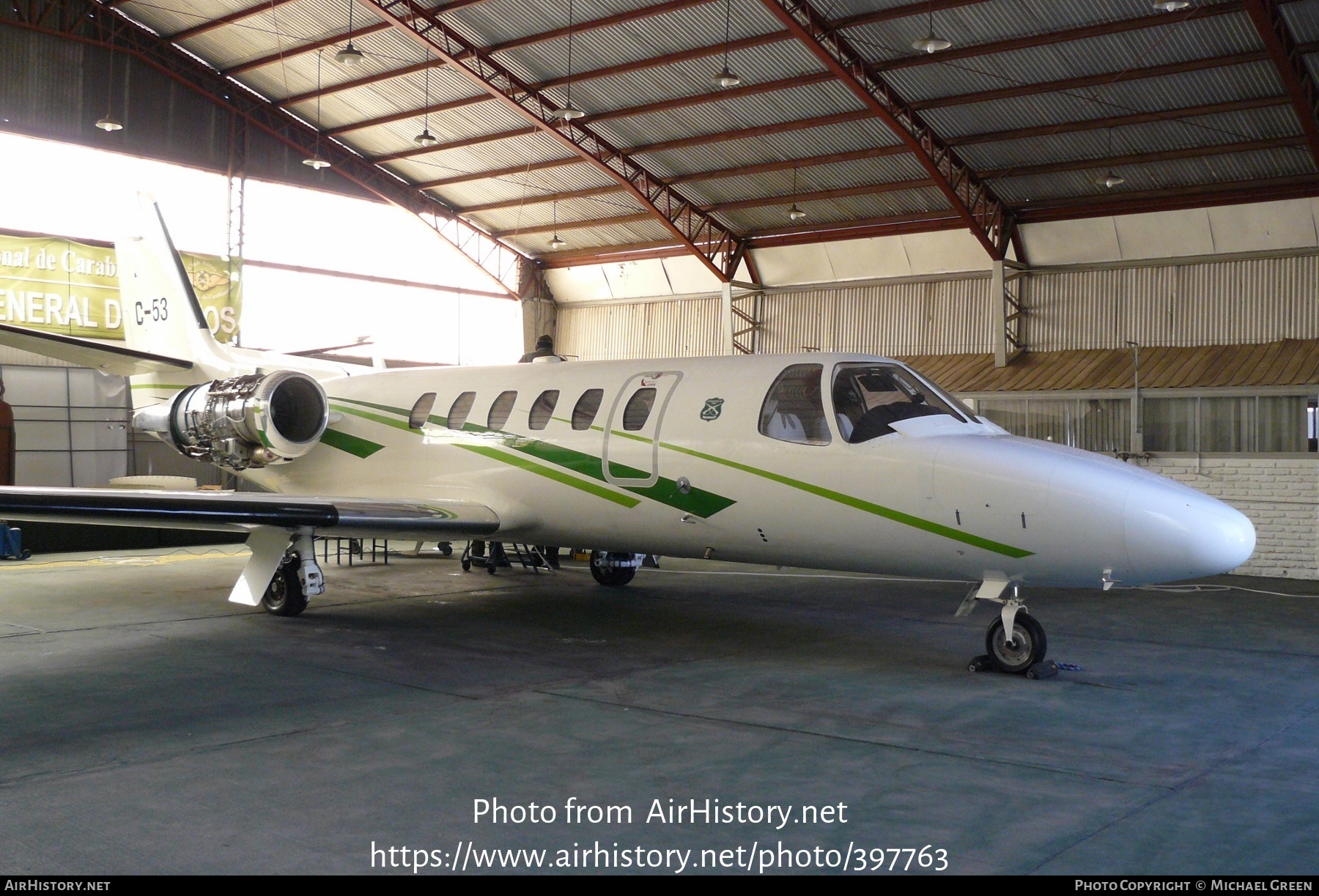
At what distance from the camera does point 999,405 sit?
66.6 ft

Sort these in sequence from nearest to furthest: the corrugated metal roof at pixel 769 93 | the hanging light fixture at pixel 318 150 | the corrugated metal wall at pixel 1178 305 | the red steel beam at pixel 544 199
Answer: the corrugated metal roof at pixel 769 93 → the corrugated metal wall at pixel 1178 305 → the hanging light fixture at pixel 318 150 → the red steel beam at pixel 544 199

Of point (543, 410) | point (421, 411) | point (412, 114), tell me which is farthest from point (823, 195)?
point (543, 410)

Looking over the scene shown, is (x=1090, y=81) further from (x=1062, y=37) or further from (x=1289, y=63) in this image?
(x=1289, y=63)

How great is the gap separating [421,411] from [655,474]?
3.59 m

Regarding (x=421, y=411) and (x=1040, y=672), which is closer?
(x=1040, y=672)

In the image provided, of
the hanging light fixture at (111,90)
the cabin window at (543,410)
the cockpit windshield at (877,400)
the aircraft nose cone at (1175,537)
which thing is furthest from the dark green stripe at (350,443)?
the hanging light fixture at (111,90)

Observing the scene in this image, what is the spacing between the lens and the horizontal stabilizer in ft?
34.9

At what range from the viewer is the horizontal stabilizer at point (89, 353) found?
10.6 metres

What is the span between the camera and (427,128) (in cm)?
2547

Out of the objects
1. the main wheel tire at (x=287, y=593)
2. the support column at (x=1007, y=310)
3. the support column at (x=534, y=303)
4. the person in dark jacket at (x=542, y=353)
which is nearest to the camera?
the main wheel tire at (x=287, y=593)

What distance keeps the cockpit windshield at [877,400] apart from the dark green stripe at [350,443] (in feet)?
19.1

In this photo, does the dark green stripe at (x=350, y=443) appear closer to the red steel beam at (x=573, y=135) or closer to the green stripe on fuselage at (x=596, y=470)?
the green stripe on fuselage at (x=596, y=470)

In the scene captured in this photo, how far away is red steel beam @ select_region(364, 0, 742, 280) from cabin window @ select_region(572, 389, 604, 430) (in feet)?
43.9

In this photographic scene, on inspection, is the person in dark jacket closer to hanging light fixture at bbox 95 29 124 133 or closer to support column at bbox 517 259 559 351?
hanging light fixture at bbox 95 29 124 133
